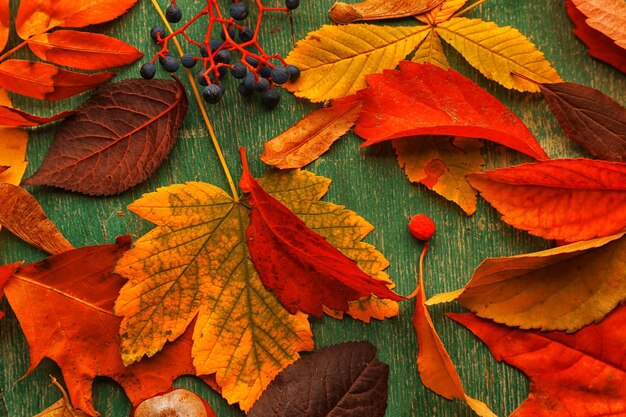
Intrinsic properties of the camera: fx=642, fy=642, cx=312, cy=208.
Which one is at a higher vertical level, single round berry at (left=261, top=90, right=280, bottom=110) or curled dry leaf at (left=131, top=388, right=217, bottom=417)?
single round berry at (left=261, top=90, right=280, bottom=110)

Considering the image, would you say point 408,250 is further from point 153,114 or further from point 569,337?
point 153,114

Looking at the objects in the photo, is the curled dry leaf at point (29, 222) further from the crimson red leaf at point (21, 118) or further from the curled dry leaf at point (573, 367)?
the curled dry leaf at point (573, 367)

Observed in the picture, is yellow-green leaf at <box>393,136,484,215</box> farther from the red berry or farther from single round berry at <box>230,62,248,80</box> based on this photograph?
single round berry at <box>230,62,248,80</box>

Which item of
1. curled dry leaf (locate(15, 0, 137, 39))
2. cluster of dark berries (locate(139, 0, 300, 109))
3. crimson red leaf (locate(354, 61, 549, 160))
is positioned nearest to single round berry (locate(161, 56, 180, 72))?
cluster of dark berries (locate(139, 0, 300, 109))

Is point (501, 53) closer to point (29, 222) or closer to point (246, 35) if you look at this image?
point (246, 35)

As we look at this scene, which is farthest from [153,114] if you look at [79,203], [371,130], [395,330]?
[395,330]

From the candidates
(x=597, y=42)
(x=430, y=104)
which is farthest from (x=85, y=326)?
(x=597, y=42)

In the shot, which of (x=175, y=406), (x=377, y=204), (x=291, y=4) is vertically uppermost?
(x=291, y=4)
